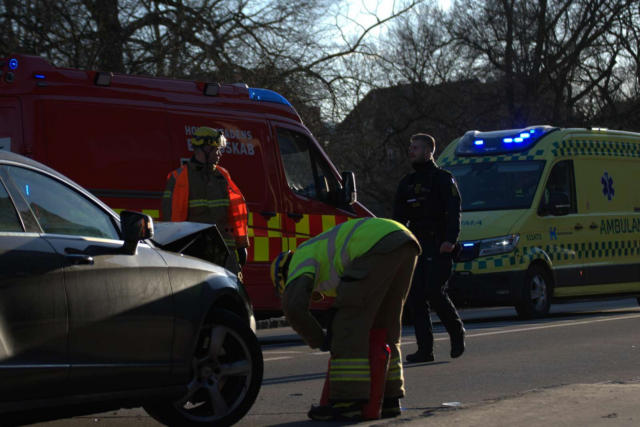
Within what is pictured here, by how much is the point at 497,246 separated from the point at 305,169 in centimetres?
284

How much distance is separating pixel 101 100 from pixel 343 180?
2605 millimetres

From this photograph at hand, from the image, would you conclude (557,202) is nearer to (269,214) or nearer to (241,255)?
(269,214)

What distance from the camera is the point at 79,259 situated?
4512 millimetres

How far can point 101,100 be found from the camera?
8.61m

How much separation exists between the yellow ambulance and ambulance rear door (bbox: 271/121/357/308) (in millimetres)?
2201

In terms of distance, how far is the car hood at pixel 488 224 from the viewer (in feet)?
39.5

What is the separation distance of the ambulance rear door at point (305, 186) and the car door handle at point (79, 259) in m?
5.42

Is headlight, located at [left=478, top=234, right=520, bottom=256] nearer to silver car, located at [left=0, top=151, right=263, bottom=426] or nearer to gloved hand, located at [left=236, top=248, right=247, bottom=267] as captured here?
gloved hand, located at [left=236, top=248, right=247, bottom=267]

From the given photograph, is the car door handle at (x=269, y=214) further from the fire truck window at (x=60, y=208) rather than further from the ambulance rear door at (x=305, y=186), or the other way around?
the fire truck window at (x=60, y=208)

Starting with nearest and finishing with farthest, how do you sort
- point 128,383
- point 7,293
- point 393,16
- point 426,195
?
point 7,293
point 128,383
point 426,195
point 393,16

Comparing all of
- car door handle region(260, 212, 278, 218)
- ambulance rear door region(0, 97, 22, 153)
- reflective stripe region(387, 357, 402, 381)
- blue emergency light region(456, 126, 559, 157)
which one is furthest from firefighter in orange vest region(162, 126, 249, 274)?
blue emergency light region(456, 126, 559, 157)

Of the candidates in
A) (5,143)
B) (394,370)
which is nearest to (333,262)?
(394,370)

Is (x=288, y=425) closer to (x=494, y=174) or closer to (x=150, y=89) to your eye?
(x=150, y=89)

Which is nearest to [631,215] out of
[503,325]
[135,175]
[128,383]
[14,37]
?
[503,325]
